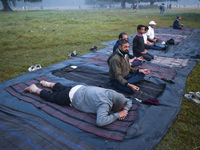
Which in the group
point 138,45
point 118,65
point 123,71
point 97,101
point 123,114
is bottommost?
point 123,114

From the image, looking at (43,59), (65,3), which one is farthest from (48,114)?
(65,3)

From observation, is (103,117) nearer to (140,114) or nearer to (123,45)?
(140,114)

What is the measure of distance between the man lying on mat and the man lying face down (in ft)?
2.17

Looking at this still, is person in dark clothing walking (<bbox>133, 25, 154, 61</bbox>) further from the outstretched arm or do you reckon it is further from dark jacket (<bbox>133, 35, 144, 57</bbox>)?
the outstretched arm

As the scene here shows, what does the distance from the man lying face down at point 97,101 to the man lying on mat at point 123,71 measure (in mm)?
661

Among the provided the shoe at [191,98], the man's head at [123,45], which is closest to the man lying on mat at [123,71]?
the man's head at [123,45]

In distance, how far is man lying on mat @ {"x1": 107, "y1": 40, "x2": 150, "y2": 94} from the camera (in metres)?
3.74

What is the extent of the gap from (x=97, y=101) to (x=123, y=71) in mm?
1534

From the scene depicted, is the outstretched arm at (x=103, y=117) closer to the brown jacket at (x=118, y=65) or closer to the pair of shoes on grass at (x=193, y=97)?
the brown jacket at (x=118, y=65)

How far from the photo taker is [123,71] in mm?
4121

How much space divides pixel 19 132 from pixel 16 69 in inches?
155

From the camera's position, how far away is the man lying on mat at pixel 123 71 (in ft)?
12.3

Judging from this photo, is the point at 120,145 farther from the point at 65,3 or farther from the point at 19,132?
the point at 65,3

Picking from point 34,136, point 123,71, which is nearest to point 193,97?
point 123,71
